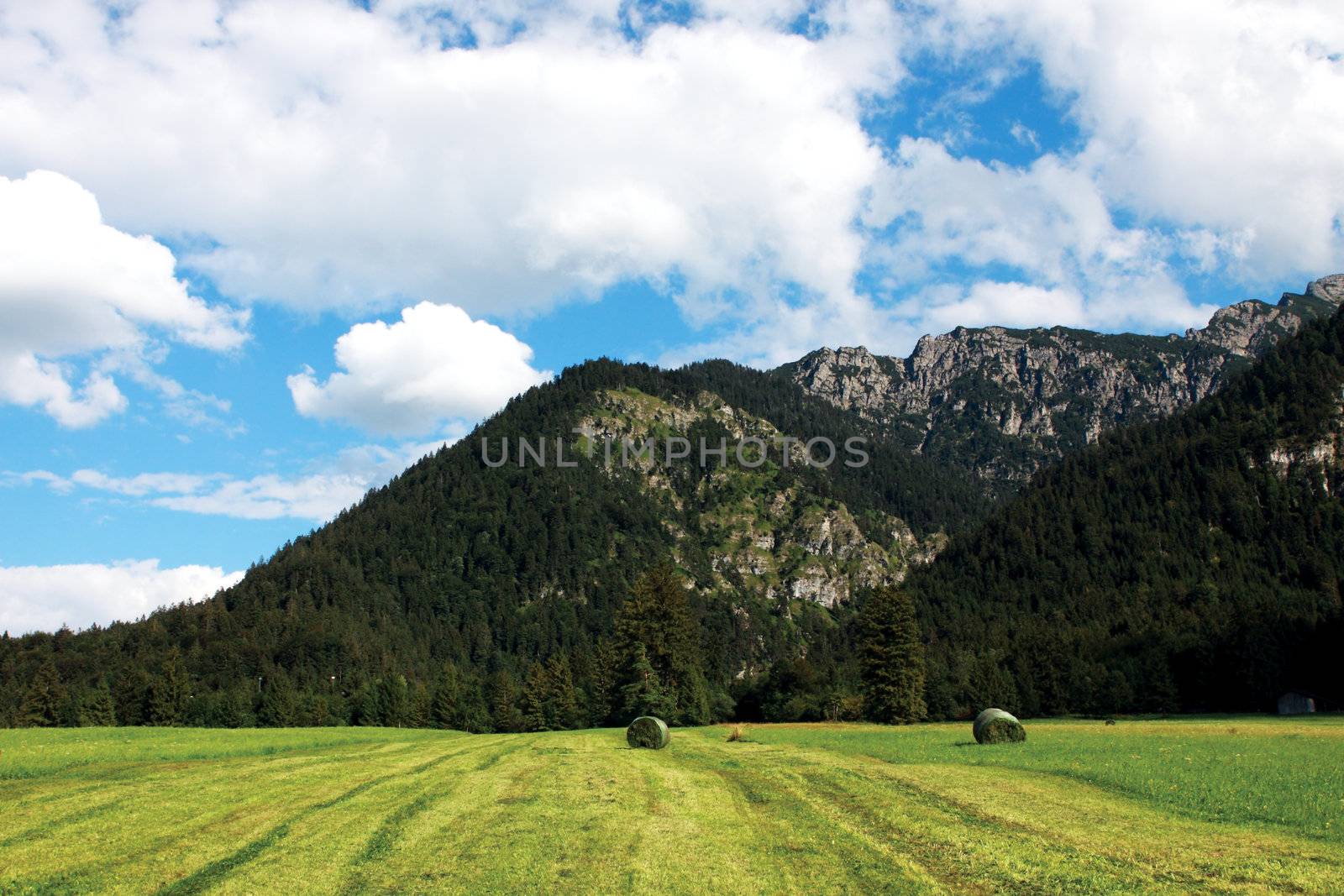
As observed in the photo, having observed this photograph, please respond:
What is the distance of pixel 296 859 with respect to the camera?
697 inches

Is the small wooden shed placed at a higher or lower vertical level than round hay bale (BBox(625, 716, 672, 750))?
lower

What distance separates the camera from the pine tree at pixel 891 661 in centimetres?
8281

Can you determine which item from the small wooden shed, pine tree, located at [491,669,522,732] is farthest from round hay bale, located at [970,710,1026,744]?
pine tree, located at [491,669,522,732]

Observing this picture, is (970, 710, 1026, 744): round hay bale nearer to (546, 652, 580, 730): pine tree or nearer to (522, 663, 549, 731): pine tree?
(546, 652, 580, 730): pine tree

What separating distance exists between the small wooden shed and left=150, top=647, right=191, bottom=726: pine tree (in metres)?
152

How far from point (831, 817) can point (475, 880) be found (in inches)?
390

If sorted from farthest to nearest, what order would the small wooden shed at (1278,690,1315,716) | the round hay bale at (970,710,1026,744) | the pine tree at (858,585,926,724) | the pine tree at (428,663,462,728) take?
the pine tree at (428,663,462,728) < the small wooden shed at (1278,690,1315,716) < the pine tree at (858,585,926,724) < the round hay bale at (970,710,1026,744)

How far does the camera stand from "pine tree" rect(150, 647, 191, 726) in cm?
12662

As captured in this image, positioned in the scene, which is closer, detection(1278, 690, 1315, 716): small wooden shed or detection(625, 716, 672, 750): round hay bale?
detection(625, 716, 672, 750): round hay bale

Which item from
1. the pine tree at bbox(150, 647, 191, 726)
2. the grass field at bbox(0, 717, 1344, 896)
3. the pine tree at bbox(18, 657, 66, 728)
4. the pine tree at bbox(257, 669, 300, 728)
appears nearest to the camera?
the grass field at bbox(0, 717, 1344, 896)

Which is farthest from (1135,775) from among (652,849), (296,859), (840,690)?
(840,690)

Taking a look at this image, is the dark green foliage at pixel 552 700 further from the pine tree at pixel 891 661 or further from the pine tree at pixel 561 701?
the pine tree at pixel 891 661

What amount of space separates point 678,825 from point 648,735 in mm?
29694

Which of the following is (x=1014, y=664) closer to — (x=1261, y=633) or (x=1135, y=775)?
(x=1261, y=633)
